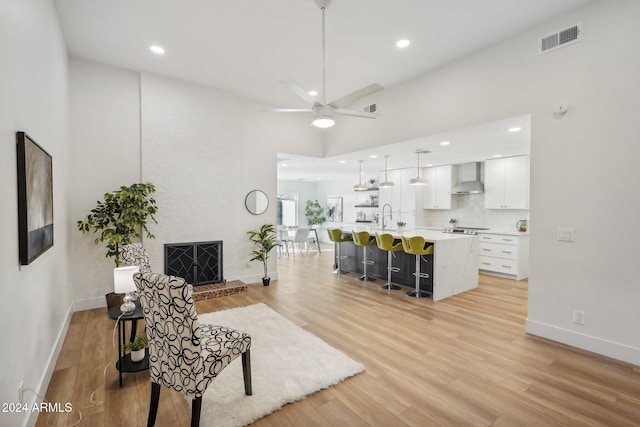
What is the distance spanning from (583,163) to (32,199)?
4.75 meters

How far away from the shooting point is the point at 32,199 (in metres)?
2.03

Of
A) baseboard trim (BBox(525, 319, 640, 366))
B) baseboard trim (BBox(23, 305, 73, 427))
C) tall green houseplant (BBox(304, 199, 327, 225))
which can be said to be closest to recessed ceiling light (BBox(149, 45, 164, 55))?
baseboard trim (BBox(23, 305, 73, 427))

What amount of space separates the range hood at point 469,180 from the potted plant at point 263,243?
15.7 ft

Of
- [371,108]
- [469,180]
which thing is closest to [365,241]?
[371,108]

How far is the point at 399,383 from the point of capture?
243cm

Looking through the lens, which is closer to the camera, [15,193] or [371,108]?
[15,193]

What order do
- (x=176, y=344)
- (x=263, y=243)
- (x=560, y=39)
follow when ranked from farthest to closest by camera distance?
1. (x=263, y=243)
2. (x=560, y=39)
3. (x=176, y=344)

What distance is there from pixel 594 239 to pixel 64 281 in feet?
19.1

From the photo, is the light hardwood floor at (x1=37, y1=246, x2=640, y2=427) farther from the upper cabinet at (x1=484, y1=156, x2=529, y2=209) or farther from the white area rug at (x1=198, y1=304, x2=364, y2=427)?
the upper cabinet at (x1=484, y1=156, x2=529, y2=209)

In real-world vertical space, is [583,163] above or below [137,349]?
above

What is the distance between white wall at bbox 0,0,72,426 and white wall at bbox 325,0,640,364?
4.46m

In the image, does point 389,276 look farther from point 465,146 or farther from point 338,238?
point 465,146

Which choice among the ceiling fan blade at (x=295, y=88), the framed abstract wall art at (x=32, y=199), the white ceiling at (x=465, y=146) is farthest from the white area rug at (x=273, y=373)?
the white ceiling at (x=465, y=146)

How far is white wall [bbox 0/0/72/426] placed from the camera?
1584mm
